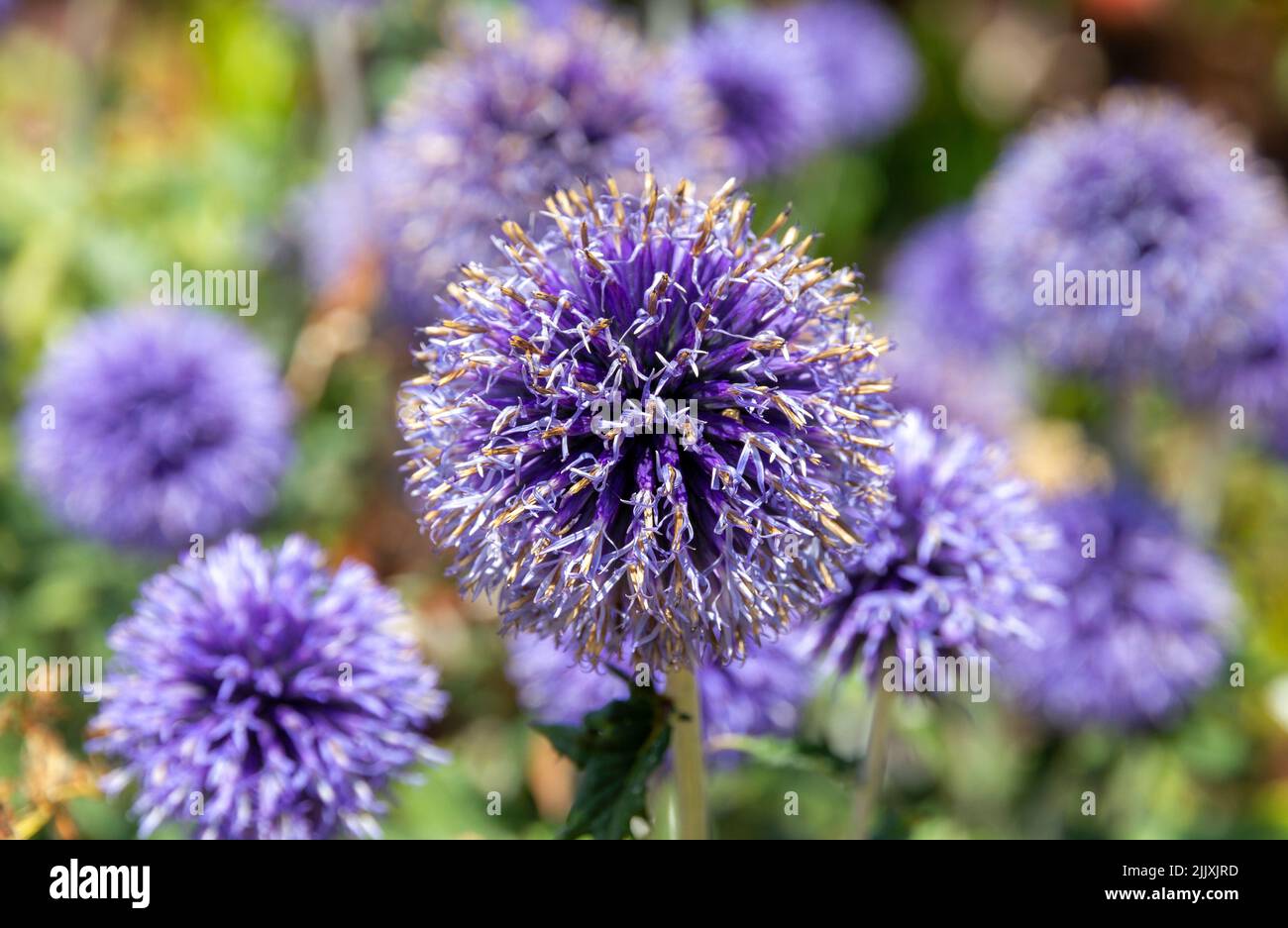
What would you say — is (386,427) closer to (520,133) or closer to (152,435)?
(152,435)

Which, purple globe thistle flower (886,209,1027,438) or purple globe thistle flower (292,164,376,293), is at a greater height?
purple globe thistle flower (292,164,376,293)

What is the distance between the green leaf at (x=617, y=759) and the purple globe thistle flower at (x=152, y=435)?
1440 millimetres

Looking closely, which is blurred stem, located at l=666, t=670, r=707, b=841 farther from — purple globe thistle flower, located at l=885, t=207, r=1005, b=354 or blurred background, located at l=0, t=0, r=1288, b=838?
purple globe thistle flower, located at l=885, t=207, r=1005, b=354

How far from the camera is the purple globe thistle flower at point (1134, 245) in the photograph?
2.65m

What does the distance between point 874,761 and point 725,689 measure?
1.16 ft

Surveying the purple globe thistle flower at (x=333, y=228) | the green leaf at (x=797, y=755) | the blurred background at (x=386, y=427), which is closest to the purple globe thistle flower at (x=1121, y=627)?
the blurred background at (x=386, y=427)

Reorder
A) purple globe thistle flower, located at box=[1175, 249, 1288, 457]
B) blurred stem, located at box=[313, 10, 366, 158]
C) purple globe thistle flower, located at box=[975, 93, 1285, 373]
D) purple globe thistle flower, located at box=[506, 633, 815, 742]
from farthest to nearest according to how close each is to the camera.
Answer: blurred stem, located at box=[313, 10, 366, 158] → purple globe thistle flower, located at box=[1175, 249, 1288, 457] → purple globe thistle flower, located at box=[975, 93, 1285, 373] → purple globe thistle flower, located at box=[506, 633, 815, 742]

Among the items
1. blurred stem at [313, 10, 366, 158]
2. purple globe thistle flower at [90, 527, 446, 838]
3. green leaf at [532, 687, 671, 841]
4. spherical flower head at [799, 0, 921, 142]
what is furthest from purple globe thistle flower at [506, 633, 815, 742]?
spherical flower head at [799, 0, 921, 142]

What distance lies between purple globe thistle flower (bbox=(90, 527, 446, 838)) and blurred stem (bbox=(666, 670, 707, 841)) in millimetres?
357

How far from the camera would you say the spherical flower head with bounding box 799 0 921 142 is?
4.24m

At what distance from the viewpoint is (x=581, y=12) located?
2.82m

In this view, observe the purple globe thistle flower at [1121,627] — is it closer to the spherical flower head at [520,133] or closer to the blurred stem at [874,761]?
the blurred stem at [874,761]

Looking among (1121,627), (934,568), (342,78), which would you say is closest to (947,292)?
(1121,627)
